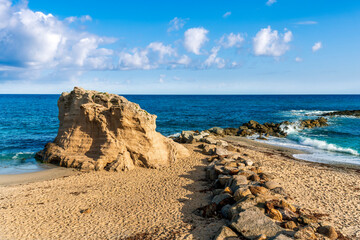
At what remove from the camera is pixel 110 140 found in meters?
18.8

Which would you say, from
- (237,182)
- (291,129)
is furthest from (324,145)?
(237,182)

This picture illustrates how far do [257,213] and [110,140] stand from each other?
12.2 m

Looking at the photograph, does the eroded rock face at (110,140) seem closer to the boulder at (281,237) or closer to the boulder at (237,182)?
the boulder at (237,182)

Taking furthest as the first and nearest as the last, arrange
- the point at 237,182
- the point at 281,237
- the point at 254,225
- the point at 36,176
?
the point at 36,176 → the point at 237,182 → the point at 254,225 → the point at 281,237

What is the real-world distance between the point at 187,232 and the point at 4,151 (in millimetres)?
22324

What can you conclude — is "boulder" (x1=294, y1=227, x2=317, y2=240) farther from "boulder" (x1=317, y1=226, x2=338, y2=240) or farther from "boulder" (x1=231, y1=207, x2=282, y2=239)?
"boulder" (x1=317, y1=226, x2=338, y2=240)

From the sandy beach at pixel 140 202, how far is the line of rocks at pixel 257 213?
2.33 ft

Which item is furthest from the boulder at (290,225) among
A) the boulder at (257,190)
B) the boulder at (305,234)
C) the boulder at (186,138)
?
the boulder at (186,138)

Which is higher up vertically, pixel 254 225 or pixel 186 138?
pixel 186 138

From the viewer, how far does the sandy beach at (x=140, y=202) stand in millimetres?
10438

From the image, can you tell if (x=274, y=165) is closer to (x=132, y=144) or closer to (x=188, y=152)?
(x=188, y=152)

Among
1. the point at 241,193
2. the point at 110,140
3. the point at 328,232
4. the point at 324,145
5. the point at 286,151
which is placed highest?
the point at 110,140

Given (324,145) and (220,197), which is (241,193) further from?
(324,145)

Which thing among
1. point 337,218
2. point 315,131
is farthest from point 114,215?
point 315,131
